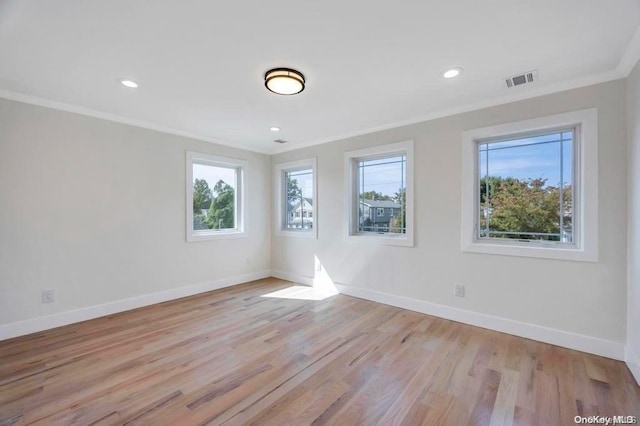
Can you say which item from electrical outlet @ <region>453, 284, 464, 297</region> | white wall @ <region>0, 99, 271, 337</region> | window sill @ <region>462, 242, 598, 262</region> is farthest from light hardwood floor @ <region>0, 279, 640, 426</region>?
window sill @ <region>462, 242, 598, 262</region>

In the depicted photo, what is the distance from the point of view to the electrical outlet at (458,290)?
126 inches

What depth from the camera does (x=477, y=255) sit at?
10.2 feet

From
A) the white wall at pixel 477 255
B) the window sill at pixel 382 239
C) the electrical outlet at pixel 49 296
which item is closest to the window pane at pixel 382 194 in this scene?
the window sill at pixel 382 239

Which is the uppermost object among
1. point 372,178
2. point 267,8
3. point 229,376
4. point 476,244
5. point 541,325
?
point 267,8

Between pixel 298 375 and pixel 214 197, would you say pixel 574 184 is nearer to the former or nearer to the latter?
pixel 298 375

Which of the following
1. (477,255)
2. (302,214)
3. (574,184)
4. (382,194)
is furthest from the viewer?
(302,214)

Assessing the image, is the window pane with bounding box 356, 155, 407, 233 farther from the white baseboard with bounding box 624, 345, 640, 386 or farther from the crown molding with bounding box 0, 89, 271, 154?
the crown molding with bounding box 0, 89, 271, 154

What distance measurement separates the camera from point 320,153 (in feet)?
15.0

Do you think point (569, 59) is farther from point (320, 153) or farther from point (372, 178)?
point (320, 153)

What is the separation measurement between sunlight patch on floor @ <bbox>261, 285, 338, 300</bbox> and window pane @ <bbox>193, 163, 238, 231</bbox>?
1494 millimetres

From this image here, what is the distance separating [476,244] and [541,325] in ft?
3.06

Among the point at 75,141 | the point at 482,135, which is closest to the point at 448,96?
the point at 482,135

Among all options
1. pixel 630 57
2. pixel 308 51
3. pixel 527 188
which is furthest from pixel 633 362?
pixel 308 51

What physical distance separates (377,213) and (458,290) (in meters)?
1.48
